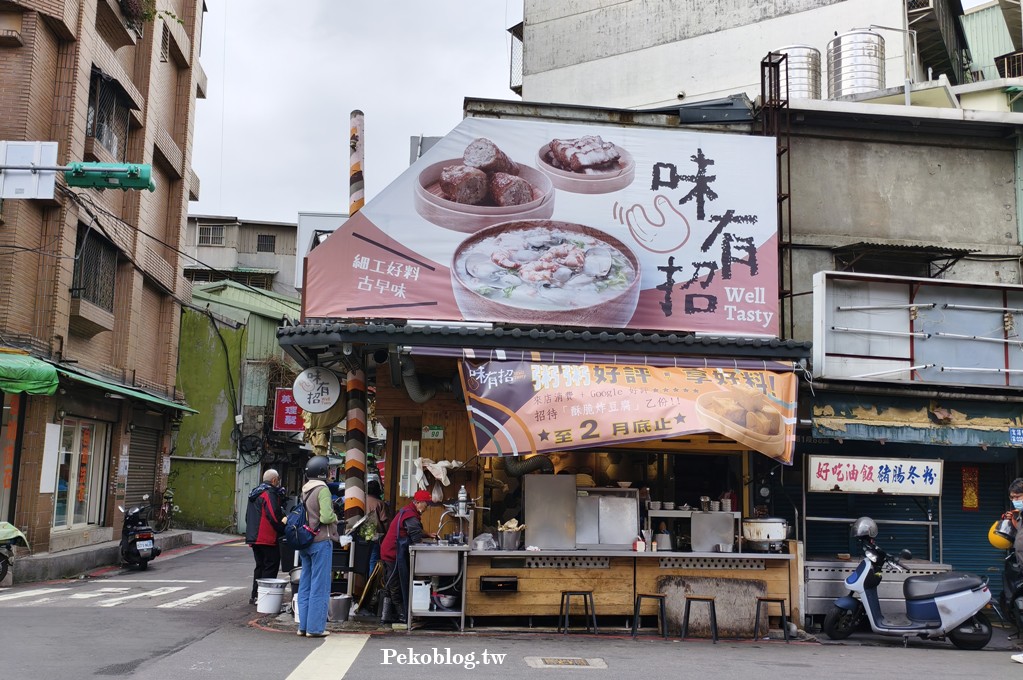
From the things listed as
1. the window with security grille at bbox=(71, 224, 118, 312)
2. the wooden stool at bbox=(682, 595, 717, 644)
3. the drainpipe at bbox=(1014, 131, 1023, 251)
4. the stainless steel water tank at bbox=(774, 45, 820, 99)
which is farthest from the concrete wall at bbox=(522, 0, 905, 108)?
the wooden stool at bbox=(682, 595, 717, 644)

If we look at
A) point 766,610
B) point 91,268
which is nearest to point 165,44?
point 91,268

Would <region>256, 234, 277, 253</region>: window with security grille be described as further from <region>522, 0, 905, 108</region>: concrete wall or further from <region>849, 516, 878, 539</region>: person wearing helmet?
<region>849, 516, 878, 539</region>: person wearing helmet

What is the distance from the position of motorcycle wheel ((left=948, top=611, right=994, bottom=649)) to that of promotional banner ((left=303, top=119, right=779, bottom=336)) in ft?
16.0

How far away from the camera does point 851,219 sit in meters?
16.0

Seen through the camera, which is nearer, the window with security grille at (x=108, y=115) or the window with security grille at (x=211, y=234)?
the window with security grille at (x=108, y=115)

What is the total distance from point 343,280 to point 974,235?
11167mm

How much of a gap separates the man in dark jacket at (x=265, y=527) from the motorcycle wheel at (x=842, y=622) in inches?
313

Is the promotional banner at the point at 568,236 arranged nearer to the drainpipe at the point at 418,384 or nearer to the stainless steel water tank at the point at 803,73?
the drainpipe at the point at 418,384

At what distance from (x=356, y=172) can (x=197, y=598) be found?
7438 mm

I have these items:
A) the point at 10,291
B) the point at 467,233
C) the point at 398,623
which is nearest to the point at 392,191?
the point at 467,233

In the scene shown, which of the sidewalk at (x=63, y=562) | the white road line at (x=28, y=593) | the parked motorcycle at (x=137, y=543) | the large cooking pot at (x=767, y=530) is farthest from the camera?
the parked motorcycle at (x=137, y=543)

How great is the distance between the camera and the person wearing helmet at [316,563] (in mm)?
11016

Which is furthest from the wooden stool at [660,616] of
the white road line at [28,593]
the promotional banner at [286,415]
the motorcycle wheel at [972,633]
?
the promotional banner at [286,415]

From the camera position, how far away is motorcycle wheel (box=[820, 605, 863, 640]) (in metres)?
12.1
